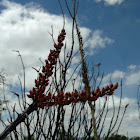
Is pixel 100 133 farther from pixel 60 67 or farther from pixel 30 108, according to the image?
pixel 30 108

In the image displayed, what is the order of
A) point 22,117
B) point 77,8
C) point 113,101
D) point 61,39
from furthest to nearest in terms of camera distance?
point 113,101 → point 77,8 → point 61,39 → point 22,117

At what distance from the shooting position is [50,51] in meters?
1.84

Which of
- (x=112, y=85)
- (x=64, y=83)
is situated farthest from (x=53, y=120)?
(x=112, y=85)

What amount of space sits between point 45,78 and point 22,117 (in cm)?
41

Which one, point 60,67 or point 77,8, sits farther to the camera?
point 77,8

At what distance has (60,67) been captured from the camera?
227 cm

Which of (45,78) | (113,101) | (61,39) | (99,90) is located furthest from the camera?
(113,101)

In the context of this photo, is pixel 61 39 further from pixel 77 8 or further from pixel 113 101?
pixel 113 101

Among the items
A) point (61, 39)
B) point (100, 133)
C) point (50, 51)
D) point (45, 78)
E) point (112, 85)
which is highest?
point (61, 39)

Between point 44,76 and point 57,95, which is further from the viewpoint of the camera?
point 44,76

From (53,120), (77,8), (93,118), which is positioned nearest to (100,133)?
(93,118)

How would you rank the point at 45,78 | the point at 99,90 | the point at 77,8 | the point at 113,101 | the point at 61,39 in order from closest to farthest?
the point at 99,90, the point at 45,78, the point at 61,39, the point at 77,8, the point at 113,101

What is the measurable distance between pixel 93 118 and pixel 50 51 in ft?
3.48

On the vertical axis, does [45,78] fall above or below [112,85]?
Result: above
